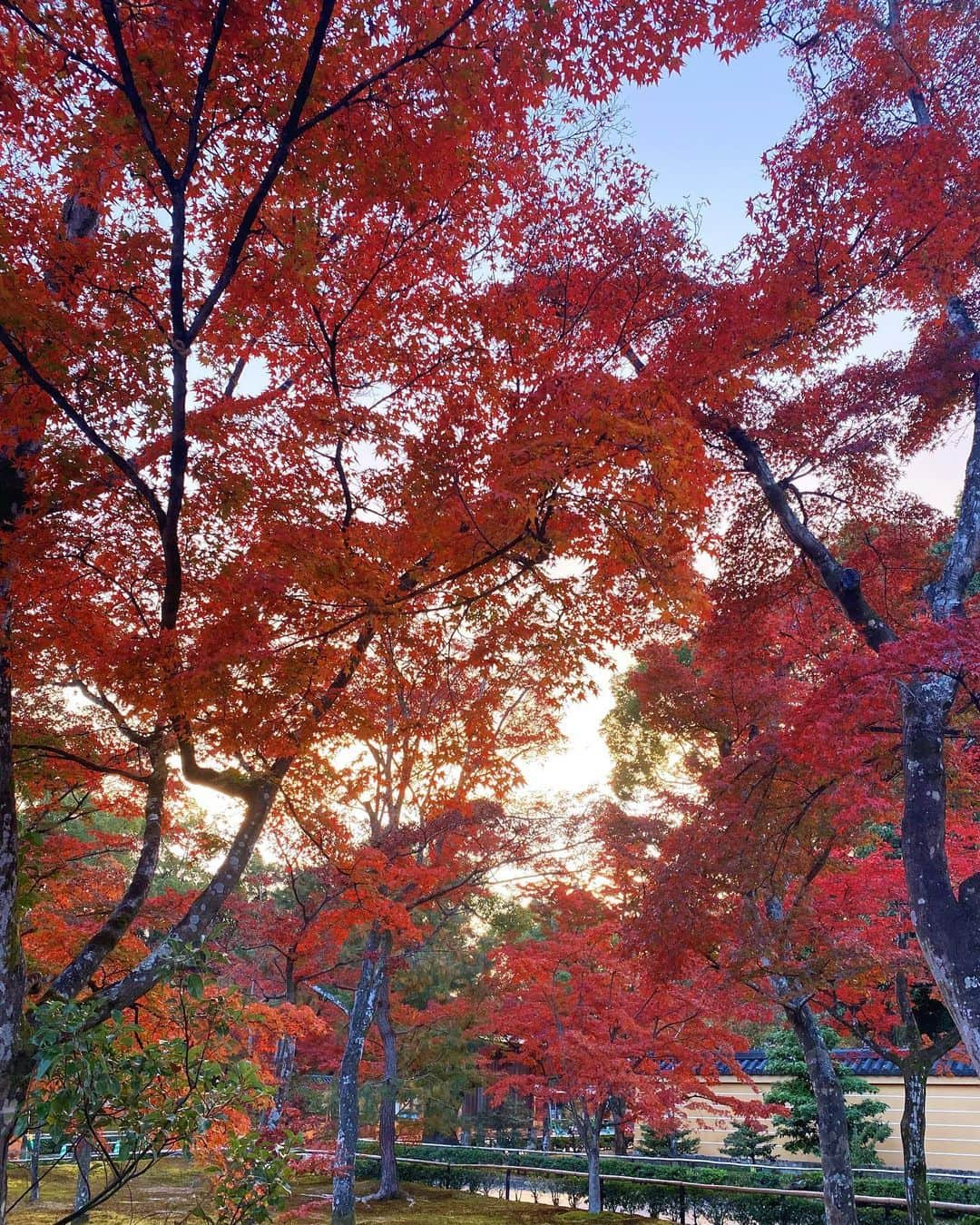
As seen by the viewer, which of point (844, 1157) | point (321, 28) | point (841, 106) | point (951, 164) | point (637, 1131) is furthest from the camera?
point (637, 1131)

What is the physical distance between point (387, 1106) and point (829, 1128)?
386 inches

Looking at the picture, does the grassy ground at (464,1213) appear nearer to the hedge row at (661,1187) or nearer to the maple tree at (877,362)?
the hedge row at (661,1187)

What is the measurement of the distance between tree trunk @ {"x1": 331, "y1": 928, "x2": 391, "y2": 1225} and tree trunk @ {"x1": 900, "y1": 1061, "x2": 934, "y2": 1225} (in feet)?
22.3

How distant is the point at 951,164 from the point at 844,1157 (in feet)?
30.1

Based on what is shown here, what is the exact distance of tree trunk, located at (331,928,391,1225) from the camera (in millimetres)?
10539

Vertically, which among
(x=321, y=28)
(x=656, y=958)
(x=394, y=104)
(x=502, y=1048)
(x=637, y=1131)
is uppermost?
(x=394, y=104)

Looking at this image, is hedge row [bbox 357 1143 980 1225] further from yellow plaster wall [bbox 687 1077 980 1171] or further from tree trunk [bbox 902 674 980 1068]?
tree trunk [bbox 902 674 980 1068]

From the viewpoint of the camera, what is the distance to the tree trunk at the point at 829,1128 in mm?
7723

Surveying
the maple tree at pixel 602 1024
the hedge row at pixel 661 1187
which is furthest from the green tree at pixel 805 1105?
the maple tree at pixel 602 1024

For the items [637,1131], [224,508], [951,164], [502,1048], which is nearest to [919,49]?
[951,164]

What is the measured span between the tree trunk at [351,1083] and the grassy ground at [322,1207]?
0.57 metres

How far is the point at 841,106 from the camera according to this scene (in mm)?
7102

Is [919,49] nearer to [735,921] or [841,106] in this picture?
[841,106]

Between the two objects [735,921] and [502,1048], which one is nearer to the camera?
[735,921]
